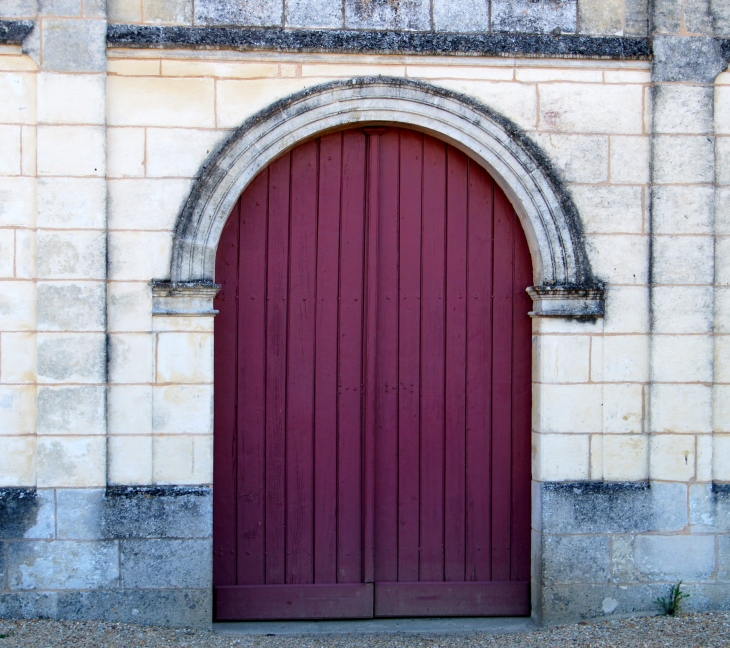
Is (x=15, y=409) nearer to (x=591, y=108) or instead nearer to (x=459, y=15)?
(x=459, y=15)

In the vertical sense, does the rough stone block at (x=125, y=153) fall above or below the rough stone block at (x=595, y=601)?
above

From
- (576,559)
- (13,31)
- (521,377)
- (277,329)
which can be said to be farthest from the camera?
(521,377)

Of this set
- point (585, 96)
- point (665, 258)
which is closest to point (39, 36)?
point (585, 96)

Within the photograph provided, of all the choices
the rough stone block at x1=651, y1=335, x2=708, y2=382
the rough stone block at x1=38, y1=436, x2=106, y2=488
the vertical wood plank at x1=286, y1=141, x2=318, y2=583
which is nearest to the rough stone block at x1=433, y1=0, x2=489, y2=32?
the vertical wood plank at x1=286, y1=141, x2=318, y2=583

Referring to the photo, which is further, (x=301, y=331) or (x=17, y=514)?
(x=301, y=331)

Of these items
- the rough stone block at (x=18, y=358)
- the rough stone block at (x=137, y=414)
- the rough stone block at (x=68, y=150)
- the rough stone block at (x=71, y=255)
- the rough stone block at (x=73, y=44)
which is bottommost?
the rough stone block at (x=137, y=414)

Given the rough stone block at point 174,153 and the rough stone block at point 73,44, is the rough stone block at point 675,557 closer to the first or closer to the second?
the rough stone block at point 174,153

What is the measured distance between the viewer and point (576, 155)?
438cm

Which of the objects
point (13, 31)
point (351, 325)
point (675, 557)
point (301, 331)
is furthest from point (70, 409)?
point (675, 557)

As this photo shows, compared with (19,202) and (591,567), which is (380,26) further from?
(591,567)

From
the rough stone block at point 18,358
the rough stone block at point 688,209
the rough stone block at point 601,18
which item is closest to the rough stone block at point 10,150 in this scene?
the rough stone block at point 18,358

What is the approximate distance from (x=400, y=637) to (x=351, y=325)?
1669 millimetres

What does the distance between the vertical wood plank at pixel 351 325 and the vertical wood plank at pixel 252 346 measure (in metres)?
0.43

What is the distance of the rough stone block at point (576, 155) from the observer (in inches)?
172
